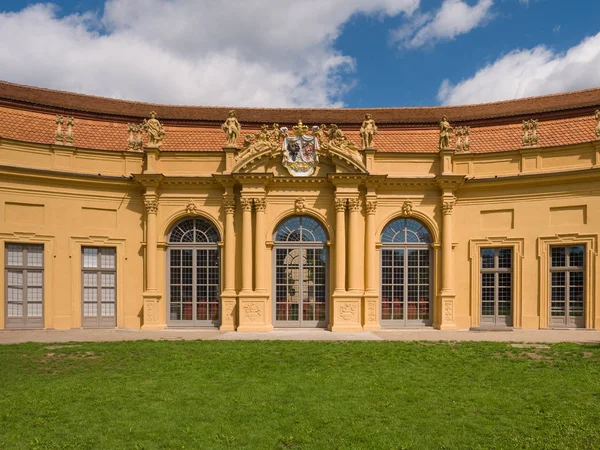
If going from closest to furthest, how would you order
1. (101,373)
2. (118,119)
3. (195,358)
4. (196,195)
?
(101,373) → (195,358) → (196,195) → (118,119)

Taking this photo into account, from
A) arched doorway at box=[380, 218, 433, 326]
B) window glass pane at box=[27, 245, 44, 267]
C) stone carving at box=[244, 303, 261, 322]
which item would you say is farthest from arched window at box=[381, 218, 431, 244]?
window glass pane at box=[27, 245, 44, 267]

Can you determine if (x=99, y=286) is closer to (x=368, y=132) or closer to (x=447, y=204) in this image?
(x=368, y=132)

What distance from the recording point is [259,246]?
21.1 meters

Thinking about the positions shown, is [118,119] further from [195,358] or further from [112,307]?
[195,358]

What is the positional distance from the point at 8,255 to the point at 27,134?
5629 mm

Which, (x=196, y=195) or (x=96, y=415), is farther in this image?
(x=196, y=195)

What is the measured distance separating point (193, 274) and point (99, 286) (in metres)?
4.09

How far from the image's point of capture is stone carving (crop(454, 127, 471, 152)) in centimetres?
2270

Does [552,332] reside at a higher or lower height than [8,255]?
lower

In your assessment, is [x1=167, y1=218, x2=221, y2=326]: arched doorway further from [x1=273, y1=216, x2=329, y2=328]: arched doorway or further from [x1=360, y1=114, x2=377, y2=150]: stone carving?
[x1=360, y1=114, x2=377, y2=150]: stone carving

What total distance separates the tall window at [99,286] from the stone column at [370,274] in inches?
432

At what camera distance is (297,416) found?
29.1 ft

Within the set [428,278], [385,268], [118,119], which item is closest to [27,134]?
[118,119]

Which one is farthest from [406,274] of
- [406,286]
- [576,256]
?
[576,256]
